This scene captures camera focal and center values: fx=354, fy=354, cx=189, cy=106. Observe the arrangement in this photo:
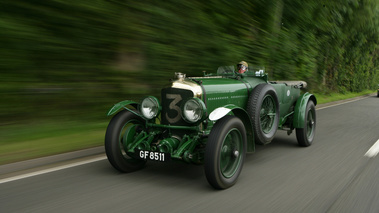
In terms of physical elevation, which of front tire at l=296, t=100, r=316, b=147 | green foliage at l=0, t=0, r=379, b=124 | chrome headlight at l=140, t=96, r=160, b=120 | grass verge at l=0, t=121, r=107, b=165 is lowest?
grass verge at l=0, t=121, r=107, b=165

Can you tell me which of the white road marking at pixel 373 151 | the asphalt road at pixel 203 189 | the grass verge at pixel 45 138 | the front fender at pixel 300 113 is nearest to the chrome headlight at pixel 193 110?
the asphalt road at pixel 203 189

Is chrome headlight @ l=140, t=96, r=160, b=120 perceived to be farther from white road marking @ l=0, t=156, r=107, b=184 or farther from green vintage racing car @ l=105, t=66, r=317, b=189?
white road marking @ l=0, t=156, r=107, b=184

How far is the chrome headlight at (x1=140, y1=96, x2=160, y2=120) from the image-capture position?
182 inches

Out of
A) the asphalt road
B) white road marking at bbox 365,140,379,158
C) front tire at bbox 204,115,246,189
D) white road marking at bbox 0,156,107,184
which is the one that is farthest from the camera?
white road marking at bbox 365,140,379,158

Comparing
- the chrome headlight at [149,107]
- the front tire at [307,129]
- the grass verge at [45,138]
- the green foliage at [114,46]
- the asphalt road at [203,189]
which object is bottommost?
the asphalt road at [203,189]

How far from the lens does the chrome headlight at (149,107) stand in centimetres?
462

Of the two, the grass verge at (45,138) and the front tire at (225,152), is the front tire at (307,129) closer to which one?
the front tire at (225,152)

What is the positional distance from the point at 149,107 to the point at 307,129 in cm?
353

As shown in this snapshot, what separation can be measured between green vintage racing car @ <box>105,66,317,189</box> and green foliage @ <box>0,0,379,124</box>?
3015mm

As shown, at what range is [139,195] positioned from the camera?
380 centimetres

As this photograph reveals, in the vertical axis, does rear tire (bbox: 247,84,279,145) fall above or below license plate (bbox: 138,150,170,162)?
above

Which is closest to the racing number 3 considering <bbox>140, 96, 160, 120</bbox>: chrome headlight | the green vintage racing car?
the green vintage racing car

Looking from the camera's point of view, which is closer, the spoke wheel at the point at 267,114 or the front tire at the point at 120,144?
the front tire at the point at 120,144

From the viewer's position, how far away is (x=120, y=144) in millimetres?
4492
